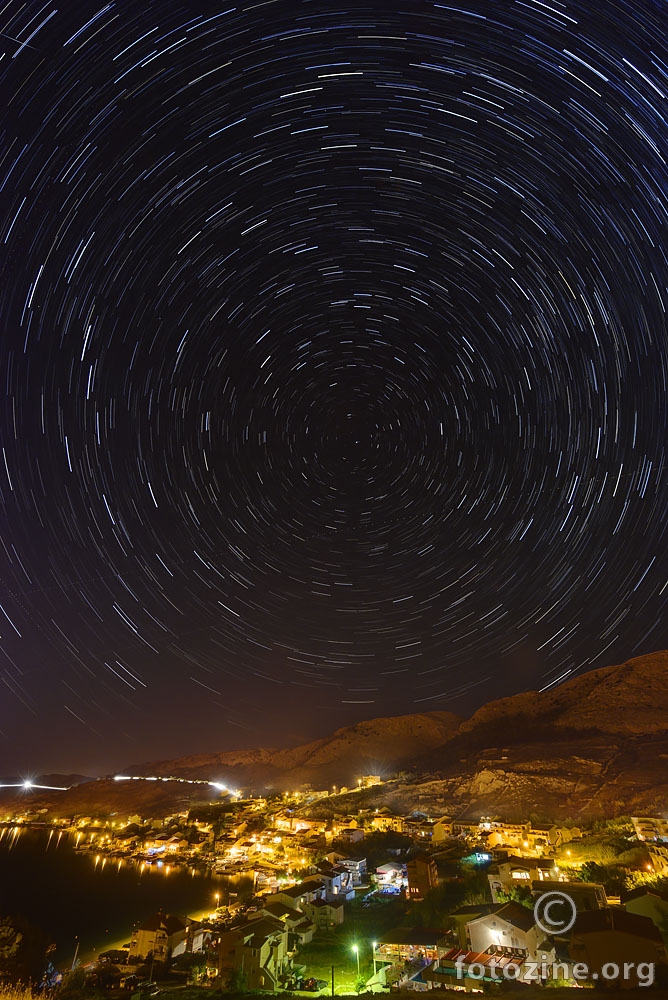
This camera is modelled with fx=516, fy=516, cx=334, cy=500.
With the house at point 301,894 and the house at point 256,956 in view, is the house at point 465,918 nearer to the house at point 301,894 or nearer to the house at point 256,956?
the house at point 256,956

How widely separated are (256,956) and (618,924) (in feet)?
38.4

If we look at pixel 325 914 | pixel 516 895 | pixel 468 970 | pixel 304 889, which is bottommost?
pixel 468 970

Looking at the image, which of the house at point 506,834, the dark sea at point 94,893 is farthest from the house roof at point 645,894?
the dark sea at point 94,893

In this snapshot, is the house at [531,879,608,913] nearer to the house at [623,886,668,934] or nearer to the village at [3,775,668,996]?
the village at [3,775,668,996]

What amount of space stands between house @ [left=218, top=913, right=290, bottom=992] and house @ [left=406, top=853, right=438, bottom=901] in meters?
7.57

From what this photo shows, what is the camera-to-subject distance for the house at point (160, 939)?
71.0ft

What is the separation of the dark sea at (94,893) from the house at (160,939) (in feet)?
13.3

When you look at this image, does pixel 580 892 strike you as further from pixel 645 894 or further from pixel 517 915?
pixel 517 915

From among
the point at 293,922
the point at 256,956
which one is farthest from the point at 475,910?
the point at 293,922

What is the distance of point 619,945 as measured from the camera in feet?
42.5

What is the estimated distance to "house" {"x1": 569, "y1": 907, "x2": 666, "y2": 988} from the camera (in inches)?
497

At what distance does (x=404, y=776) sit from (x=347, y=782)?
24.6 metres

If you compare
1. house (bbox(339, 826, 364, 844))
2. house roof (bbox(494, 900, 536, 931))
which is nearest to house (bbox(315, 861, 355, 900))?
house (bbox(339, 826, 364, 844))

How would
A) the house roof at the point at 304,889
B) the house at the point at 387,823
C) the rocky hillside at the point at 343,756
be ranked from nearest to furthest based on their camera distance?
1. the house roof at the point at 304,889
2. the house at the point at 387,823
3. the rocky hillside at the point at 343,756
